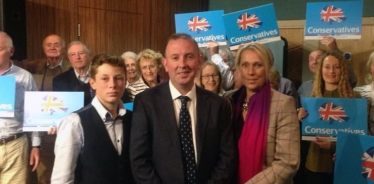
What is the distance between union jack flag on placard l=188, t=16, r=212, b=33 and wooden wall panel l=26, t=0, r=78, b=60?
1.38 meters

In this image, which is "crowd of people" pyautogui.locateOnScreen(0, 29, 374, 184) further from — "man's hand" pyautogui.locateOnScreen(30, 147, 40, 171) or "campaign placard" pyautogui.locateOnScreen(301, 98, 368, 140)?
"man's hand" pyautogui.locateOnScreen(30, 147, 40, 171)

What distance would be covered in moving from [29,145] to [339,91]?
202 cm

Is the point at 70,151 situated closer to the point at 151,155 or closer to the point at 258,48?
the point at 151,155

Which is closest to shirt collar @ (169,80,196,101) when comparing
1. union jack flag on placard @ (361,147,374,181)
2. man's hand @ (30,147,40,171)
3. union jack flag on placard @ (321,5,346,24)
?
union jack flag on placard @ (361,147,374,181)

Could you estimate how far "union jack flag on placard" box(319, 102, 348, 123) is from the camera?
2322 millimetres

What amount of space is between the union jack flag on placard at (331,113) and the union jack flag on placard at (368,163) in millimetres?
235

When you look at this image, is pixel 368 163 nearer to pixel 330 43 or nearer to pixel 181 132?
pixel 330 43

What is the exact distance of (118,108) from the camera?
5.64 feet

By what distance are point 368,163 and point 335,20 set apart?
1.14 m

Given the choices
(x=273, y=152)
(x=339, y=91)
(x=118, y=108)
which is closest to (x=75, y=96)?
(x=118, y=108)

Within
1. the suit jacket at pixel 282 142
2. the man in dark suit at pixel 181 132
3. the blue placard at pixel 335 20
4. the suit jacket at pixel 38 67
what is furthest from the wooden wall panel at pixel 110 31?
the suit jacket at pixel 282 142

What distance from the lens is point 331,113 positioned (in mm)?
2336

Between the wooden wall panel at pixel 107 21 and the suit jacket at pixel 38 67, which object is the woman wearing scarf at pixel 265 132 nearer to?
the suit jacket at pixel 38 67

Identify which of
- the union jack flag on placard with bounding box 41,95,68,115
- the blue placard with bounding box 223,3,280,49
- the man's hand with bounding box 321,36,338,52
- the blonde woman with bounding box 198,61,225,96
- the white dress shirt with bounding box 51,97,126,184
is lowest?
the white dress shirt with bounding box 51,97,126,184
